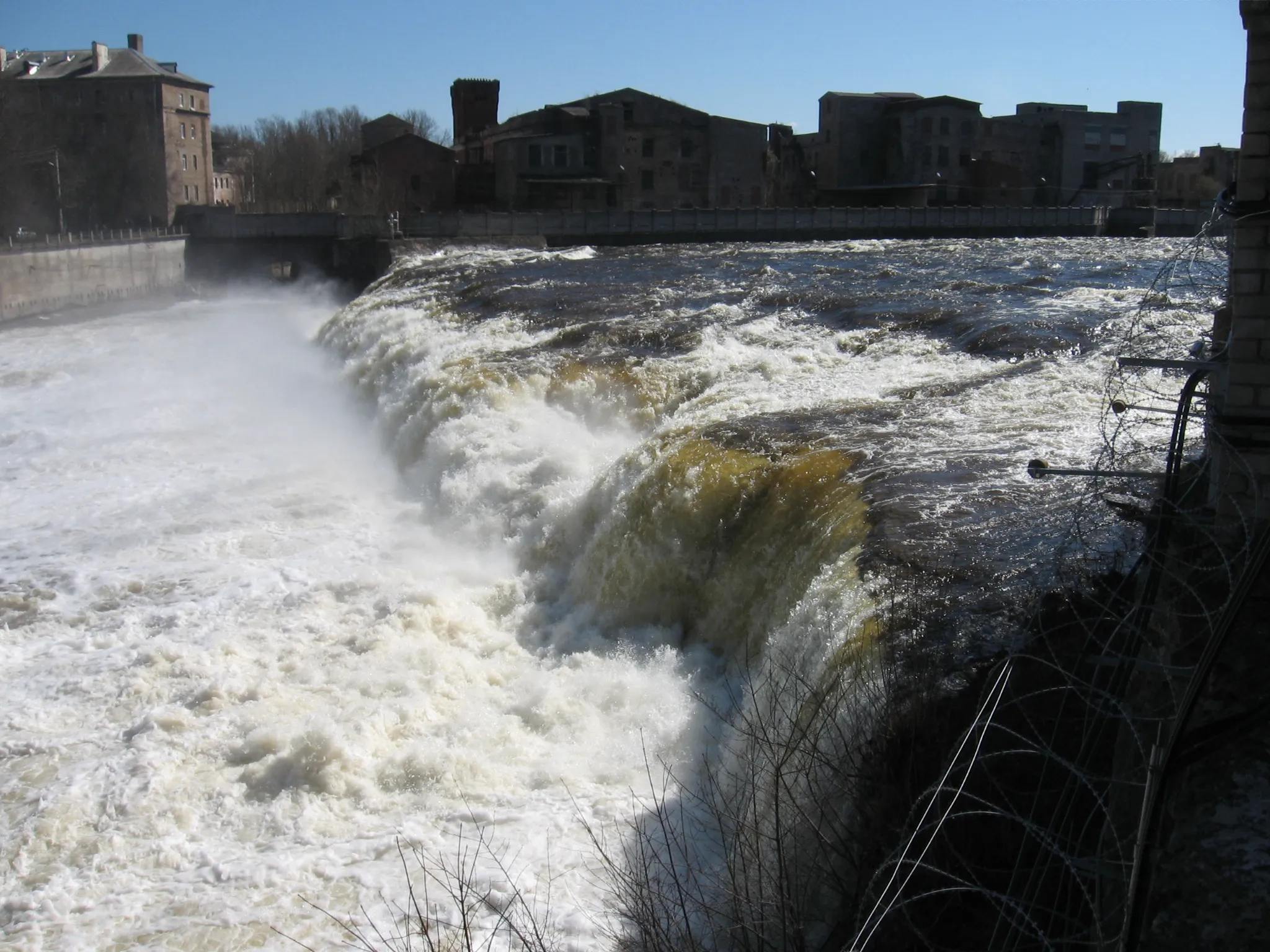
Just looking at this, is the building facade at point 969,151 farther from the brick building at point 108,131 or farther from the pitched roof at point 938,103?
the brick building at point 108,131

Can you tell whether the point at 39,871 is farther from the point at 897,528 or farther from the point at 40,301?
the point at 40,301

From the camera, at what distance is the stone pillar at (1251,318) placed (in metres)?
4.58

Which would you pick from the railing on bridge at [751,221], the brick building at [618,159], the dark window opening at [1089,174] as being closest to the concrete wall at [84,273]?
the railing on bridge at [751,221]

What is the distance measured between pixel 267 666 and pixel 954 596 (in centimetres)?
597

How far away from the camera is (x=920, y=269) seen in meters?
27.5

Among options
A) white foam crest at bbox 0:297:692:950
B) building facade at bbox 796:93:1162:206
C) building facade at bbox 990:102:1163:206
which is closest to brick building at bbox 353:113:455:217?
building facade at bbox 796:93:1162:206

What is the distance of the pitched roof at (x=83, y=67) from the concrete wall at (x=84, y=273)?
2766 centimetres

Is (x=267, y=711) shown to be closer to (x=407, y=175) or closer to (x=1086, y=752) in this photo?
(x=1086, y=752)

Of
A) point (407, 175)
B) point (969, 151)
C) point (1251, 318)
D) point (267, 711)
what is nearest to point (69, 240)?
point (407, 175)

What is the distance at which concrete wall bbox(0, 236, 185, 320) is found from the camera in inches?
1437

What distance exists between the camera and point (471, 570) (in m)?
11.9

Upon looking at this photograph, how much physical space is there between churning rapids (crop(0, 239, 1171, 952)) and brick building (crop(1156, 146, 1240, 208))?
4501 cm

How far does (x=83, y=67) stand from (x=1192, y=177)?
2522 inches

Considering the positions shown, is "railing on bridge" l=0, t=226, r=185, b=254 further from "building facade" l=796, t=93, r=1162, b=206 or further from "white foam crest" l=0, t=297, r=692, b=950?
"building facade" l=796, t=93, r=1162, b=206
